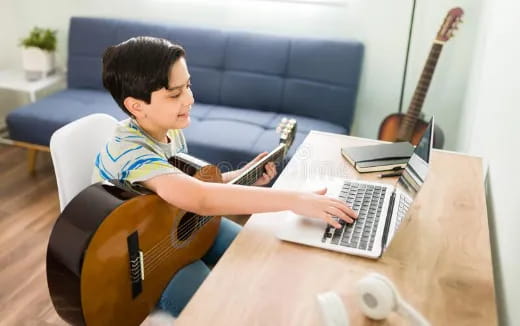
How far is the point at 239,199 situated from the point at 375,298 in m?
0.42

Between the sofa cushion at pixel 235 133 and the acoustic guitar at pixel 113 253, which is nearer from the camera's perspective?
the acoustic guitar at pixel 113 253

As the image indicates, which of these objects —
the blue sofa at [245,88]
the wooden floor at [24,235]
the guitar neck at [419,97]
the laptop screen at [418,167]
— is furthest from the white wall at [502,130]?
the wooden floor at [24,235]

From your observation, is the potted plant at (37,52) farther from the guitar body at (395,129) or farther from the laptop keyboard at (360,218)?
the laptop keyboard at (360,218)

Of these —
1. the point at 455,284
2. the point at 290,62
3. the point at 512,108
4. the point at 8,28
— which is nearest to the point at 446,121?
the point at 290,62

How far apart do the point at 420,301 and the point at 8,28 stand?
10.9 ft

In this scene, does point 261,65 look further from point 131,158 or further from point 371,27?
point 131,158

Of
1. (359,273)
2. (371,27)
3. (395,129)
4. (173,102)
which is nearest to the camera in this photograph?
(359,273)

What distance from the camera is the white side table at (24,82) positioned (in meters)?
3.00

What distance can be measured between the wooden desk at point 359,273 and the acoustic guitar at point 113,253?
230 millimetres

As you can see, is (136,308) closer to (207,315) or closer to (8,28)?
(207,315)

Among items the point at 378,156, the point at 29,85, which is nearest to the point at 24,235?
the point at 29,85

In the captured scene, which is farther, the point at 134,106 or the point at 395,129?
the point at 395,129

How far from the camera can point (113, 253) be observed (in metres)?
1.15

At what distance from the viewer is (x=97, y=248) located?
112 cm
